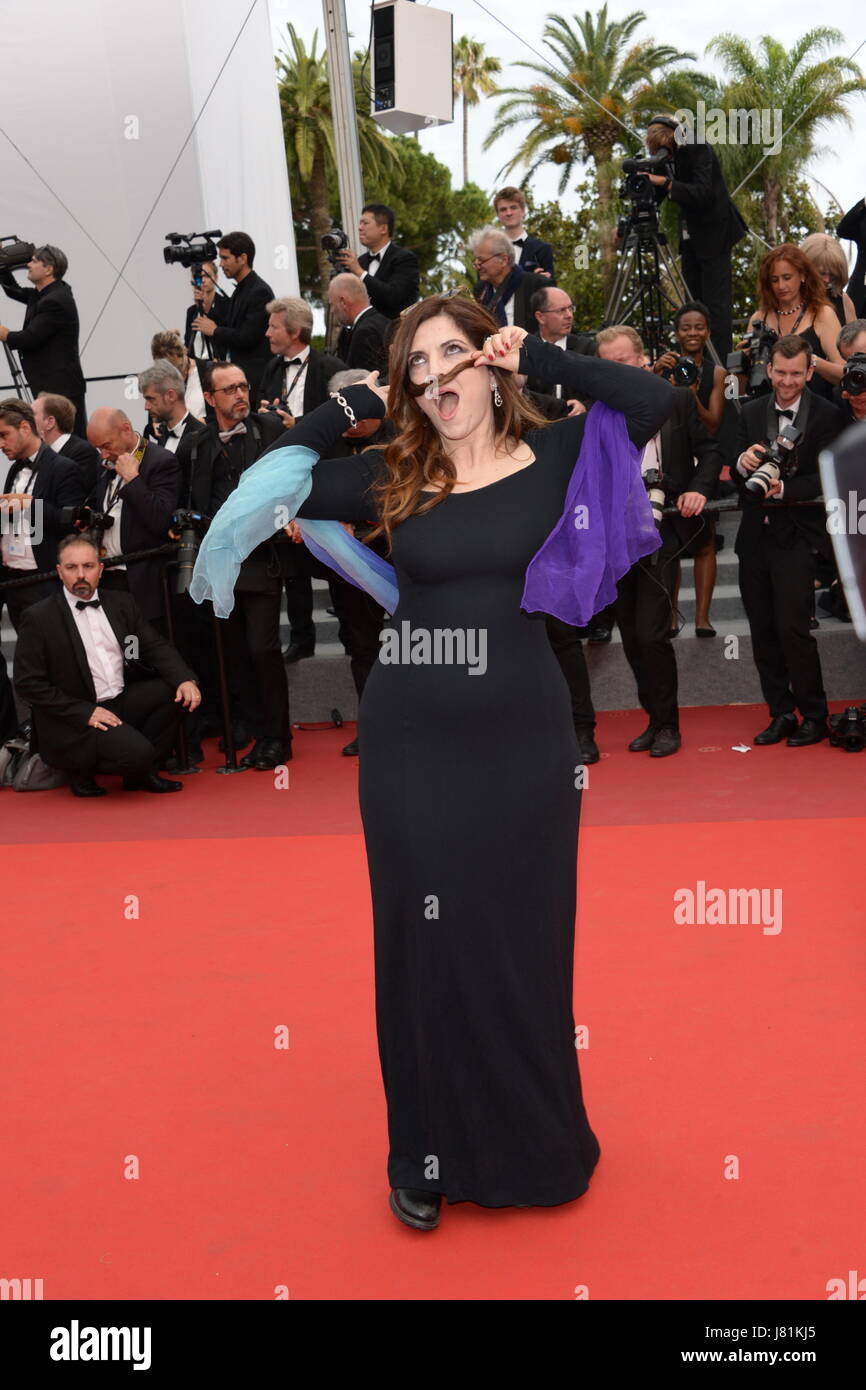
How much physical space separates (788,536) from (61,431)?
4.33 m

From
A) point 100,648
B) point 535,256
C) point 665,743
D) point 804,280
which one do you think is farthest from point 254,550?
point 535,256

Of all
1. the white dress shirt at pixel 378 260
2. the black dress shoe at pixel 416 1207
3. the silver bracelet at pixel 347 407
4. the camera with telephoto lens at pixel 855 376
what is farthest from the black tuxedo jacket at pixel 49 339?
the black dress shoe at pixel 416 1207

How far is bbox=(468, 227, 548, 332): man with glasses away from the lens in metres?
8.62

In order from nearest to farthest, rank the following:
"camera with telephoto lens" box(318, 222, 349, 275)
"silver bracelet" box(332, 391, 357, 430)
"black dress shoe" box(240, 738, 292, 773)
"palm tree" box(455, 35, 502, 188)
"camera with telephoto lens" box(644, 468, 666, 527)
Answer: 1. "silver bracelet" box(332, 391, 357, 430)
2. "camera with telephoto lens" box(644, 468, 666, 527)
3. "black dress shoe" box(240, 738, 292, 773)
4. "camera with telephoto lens" box(318, 222, 349, 275)
5. "palm tree" box(455, 35, 502, 188)

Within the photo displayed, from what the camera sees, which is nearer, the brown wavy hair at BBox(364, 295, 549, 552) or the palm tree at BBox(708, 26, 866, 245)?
the brown wavy hair at BBox(364, 295, 549, 552)

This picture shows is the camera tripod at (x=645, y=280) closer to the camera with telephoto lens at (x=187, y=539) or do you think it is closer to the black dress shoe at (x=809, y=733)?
the black dress shoe at (x=809, y=733)

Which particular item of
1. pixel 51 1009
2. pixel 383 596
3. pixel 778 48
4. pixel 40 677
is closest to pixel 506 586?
pixel 383 596

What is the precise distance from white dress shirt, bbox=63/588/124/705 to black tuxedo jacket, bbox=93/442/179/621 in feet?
1.55

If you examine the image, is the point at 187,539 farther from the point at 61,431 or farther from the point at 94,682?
the point at 61,431

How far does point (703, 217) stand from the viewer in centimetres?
980

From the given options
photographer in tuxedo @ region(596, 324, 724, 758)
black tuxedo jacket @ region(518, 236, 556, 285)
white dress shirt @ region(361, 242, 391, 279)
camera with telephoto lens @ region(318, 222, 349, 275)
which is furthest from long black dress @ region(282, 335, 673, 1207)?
black tuxedo jacket @ region(518, 236, 556, 285)

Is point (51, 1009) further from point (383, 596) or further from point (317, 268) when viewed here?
point (317, 268)

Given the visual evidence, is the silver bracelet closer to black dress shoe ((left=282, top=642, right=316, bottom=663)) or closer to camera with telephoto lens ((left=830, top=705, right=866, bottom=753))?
camera with telephoto lens ((left=830, top=705, right=866, bottom=753))

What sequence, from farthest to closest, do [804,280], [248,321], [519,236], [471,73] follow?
[471,73]
[519,236]
[248,321]
[804,280]
